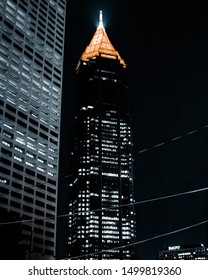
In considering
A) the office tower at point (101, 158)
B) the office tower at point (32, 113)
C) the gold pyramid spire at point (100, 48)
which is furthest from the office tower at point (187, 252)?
the gold pyramid spire at point (100, 48)

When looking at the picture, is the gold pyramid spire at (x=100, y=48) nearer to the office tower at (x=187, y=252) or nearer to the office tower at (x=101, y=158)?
the office tower at (x=101, y=158)

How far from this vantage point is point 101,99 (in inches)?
3922

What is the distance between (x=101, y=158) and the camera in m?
92.2

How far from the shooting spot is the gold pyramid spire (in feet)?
316

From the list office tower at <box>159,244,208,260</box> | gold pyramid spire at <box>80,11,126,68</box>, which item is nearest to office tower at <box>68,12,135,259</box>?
gold pyramid spire at <box>80,11,126,68</box>

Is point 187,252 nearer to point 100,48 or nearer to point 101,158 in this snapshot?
point 101,158

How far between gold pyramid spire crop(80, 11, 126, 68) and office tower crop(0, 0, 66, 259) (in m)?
38.1

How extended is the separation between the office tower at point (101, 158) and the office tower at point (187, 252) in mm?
8980

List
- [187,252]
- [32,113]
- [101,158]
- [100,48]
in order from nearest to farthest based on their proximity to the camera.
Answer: [32,113] < [187,252] < [101,158] < [100,48]

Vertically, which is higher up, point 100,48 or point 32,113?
point 100,48

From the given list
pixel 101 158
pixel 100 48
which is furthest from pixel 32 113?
pixel 100 48

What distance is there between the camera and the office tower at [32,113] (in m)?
41.1

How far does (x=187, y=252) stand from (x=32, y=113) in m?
46.2
